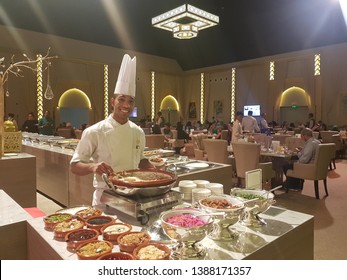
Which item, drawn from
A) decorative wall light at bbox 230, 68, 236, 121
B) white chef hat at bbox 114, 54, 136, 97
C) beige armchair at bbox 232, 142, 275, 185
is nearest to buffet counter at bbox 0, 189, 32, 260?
white chef hat at bbox 114, 54, 136, 97

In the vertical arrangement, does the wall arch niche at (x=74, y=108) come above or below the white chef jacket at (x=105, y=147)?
above

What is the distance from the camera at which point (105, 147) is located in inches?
73.5

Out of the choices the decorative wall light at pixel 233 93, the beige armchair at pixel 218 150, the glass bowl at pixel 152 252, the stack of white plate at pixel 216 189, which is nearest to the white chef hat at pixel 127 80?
the stack of white plate at pixel 216 189

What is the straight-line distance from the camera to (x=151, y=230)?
4.05ft

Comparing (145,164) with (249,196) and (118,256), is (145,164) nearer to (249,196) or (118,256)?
(249,196)

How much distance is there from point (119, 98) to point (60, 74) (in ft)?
37.1

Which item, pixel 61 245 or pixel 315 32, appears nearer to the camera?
pixel 61 245

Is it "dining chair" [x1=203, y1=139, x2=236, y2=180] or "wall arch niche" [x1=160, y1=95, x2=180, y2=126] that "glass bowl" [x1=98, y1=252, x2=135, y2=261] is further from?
"wall arch niche" [x1=160, y1=95, x2=180, y2=126]

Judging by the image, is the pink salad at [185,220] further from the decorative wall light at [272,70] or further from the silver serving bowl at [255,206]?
the decorative wall light at [272,70]

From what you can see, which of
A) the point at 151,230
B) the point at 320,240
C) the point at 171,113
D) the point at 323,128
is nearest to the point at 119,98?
the point at 151,230

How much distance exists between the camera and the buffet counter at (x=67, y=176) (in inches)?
111

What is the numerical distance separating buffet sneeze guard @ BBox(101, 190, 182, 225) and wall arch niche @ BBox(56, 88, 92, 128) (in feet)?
37.9

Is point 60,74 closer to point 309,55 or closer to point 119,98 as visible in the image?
point 309,55

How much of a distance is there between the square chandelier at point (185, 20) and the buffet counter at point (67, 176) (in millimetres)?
4457
